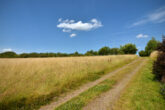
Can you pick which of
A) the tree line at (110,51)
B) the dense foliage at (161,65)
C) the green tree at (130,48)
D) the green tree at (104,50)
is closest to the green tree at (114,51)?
the tree line at (110,51)

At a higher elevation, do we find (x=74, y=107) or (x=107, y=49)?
(x=107, y=49)

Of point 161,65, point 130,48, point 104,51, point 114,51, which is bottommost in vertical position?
point 161,65

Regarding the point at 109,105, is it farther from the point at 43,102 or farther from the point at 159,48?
the point at 159,48

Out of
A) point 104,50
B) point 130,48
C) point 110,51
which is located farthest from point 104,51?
point 130,48

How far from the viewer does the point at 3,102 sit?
10.1 ft

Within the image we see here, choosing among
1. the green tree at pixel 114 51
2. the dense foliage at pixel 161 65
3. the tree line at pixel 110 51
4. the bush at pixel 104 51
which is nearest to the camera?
the dense foliage at pixel 161 65

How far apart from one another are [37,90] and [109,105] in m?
3.68

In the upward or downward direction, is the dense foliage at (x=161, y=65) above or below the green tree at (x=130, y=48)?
below

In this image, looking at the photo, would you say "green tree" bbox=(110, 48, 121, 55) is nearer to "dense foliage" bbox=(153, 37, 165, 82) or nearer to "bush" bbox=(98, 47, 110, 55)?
"bush" bbox=(98, 47, 110, 55)

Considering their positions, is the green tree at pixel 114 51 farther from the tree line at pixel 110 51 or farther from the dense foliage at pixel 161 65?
the dense foliage at pixel 161 65

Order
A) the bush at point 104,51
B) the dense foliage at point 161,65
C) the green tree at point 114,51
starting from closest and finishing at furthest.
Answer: the dense foliage at point 161,65
the green tree at point 114,51
the bush at point 104,51

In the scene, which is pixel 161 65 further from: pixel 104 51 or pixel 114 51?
pixel 114 51

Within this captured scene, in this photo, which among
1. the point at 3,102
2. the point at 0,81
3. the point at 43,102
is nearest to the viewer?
the point at 3,102

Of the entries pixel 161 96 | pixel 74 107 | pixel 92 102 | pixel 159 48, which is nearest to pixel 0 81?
pixel 74 107
